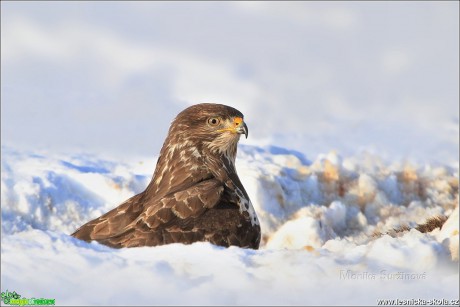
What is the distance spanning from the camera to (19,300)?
553 centimetres

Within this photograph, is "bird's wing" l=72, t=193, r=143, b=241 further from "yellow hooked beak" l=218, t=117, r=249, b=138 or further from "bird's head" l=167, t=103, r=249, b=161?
"yellow hooked beak" l=218, t=117, r=249, b=138

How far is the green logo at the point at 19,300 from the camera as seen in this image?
542 cm

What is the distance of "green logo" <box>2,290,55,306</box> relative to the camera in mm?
5422

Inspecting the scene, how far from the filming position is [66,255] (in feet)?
19.8

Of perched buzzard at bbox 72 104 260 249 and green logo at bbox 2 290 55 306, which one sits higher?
perched buzzard at bbox 72 104 260 249

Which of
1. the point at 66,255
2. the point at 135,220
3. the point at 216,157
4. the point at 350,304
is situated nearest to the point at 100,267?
the point at 66,255

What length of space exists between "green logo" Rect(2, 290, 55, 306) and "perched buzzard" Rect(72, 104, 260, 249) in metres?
2.42

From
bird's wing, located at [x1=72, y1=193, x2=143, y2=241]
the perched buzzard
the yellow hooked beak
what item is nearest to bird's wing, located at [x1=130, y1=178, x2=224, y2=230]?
the perched buzzard

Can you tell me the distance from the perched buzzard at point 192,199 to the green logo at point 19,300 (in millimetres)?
2419

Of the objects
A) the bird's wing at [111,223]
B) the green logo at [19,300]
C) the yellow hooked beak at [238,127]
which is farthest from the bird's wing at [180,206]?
the green logo at [19,300]

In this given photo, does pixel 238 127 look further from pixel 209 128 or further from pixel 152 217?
pixel 152 217

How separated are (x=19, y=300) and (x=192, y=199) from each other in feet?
10.7

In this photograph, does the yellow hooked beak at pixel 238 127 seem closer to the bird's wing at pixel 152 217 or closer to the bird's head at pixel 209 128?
the bird's head at pixel 209 128

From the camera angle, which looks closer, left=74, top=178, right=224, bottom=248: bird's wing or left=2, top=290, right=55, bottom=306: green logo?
left=2, top=290, right=55, bottom=306: green logo
